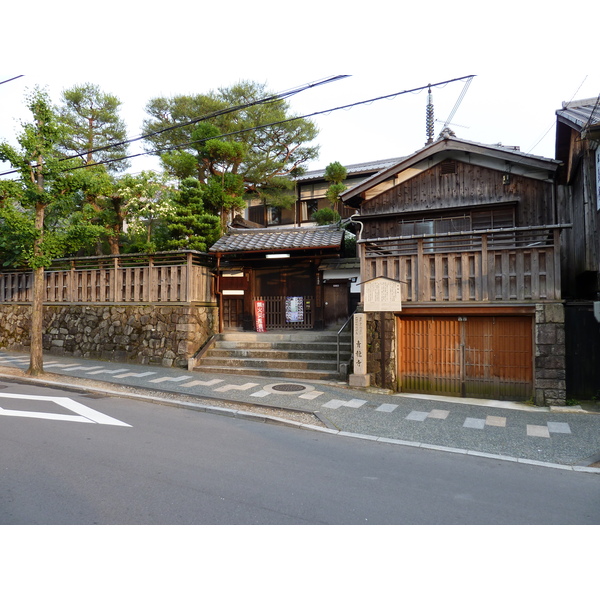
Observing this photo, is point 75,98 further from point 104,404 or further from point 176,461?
point 176,461

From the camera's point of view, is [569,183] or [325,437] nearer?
[325,437]

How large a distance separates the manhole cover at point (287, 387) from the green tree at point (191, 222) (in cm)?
768

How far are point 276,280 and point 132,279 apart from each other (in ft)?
17.6

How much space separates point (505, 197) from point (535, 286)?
159 inches

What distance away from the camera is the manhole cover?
9687 mm

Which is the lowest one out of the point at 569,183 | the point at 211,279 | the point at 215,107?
the point at 211,279

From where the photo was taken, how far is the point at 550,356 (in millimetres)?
8594

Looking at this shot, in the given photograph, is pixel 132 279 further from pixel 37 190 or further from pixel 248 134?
pixel 248 134

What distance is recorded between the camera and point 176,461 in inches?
201

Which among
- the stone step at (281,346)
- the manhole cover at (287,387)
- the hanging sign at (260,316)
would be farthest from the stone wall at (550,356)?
the hanging sign at (260,316)

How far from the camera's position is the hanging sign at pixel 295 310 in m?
14.9

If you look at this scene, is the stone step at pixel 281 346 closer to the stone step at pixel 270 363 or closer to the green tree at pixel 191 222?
the stone step at pixel 270 363

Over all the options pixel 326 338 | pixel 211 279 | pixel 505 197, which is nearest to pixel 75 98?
pixel 211 279

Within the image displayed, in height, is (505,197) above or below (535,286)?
above
